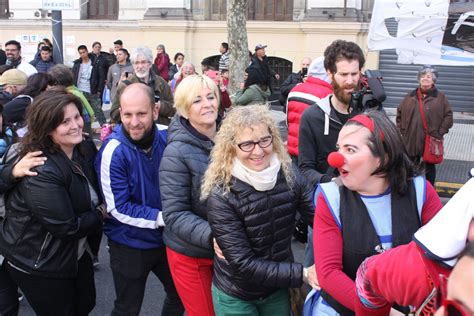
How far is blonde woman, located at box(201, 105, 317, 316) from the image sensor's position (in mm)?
2434

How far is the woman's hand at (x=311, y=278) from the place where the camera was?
7.59ft

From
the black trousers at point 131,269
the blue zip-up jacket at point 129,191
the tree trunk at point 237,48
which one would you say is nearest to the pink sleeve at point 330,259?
the blue zip-up jacket at point 129,191

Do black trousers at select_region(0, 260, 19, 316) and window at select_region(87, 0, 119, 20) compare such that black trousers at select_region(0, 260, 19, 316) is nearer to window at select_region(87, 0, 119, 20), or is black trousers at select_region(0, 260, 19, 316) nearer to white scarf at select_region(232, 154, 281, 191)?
white scarf at select_region(232, 154, 281, 191)

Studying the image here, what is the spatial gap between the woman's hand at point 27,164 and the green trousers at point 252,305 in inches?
44.6

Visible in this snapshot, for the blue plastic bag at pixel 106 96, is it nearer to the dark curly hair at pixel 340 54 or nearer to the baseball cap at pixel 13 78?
the baseball cap at pixel 13 78

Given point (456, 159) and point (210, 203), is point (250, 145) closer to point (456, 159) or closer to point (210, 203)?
point (210, 203)

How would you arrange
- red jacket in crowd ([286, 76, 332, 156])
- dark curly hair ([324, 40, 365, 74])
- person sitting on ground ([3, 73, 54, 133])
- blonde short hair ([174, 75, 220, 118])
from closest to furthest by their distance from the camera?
blonde short hair ([174, 75, 220, 118]) < dark curly hair ([324, 40, 365, 74]) < red jacket in crowd ([286, 76, 332, 156]) < person sitting on ground ([3, 73, 54, 133])

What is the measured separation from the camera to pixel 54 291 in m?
2.96

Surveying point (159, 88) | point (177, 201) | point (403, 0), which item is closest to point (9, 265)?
point (177, 201)

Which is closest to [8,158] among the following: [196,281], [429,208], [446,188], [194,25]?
→ [196,281]

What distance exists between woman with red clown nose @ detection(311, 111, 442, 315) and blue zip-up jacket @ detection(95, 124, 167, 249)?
4.19ft

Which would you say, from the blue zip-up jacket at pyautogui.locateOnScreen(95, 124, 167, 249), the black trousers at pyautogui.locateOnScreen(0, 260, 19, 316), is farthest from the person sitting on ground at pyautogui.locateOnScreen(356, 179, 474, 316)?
the black trousers at pyautogui.locateOnScreen(0, 260, 19, 316)

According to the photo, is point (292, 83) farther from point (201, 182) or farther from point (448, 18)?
point (201, 182)

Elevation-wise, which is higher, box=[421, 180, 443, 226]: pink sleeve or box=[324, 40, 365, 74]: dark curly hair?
box=[324, 40, 365, 74]: dark curly hair
